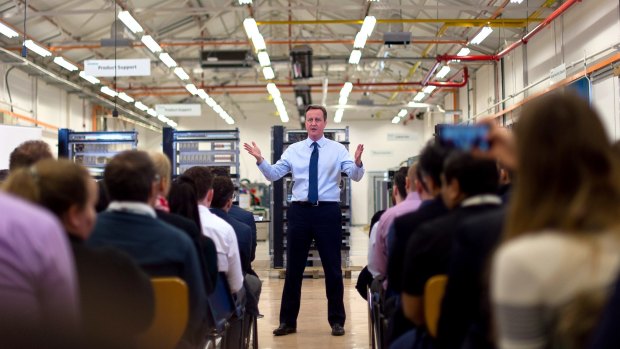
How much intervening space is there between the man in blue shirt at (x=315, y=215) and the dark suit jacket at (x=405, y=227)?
7.19 ft

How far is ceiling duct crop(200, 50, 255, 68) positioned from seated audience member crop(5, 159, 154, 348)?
37.0 ft

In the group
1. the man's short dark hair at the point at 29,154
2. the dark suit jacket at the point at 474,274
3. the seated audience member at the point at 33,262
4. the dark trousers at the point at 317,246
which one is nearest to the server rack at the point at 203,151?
the dark trousers at the point at 317,246

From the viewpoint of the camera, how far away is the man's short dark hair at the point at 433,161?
7.71 ft

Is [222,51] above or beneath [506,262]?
above

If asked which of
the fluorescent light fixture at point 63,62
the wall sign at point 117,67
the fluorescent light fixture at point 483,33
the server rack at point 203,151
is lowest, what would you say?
the server rack at point 203,151

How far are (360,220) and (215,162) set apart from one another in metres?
16.2

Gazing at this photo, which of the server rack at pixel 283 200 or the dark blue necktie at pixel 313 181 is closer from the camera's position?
the dark blue necktie at pixel 313 181

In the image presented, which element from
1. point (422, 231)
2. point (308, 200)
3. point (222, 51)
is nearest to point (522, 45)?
point (222, 51)

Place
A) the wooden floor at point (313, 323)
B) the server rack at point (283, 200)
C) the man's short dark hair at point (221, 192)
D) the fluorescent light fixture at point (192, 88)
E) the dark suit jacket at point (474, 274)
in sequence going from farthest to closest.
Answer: the fluorescent light fixture at point (192, 88), the server rack at point (283, 200), the wooden floor at point (313, 323), the man's short dark hair at point (221, 192), the dark suit jacket at point (474, 274)

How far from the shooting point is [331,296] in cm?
473

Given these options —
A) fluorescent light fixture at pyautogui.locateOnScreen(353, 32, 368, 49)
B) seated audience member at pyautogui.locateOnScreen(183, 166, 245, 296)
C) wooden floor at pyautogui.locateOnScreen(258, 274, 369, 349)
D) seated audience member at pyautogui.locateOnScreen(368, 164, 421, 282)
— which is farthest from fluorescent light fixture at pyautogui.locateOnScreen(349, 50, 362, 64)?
seated audience member at pyautogui.locateOnScreen(183, 166, 245, 296)

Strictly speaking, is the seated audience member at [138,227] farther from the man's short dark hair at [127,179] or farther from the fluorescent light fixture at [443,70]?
the fluorescent light fixture at [443,70]

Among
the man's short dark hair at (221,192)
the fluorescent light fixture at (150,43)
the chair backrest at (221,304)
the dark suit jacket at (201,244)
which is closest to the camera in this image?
the dark suit jacket at (201,244)

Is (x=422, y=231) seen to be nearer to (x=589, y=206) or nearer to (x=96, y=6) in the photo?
(x=589, y=206)
